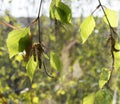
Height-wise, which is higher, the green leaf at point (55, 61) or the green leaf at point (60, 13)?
the green leaf at point (60, 13)

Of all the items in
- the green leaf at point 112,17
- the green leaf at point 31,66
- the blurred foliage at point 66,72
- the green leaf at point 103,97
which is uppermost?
the green leaf at point 112,17

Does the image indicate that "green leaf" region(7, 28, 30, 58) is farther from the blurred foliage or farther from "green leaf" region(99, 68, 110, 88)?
the blurred foliage

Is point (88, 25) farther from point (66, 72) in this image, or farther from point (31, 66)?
point (66, 72)

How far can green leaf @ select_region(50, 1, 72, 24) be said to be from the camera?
0.57 meters

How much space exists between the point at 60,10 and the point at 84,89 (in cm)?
475

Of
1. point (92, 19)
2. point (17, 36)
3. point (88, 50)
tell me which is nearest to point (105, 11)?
point (92, 19)

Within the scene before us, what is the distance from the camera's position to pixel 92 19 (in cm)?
57

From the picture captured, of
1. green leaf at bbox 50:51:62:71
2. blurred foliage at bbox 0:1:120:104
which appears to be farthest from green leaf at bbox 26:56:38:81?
blurred foliage at bbox 0:1:120:104

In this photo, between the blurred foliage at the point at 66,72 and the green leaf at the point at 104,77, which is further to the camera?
the blurred foliage at the point at 66,72

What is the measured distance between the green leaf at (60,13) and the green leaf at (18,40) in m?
0.05

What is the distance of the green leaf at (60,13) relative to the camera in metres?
0.57

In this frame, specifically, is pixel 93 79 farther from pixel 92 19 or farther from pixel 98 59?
pixel 92 19

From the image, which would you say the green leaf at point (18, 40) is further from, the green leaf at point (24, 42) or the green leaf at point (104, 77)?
the green leaf at point (104, 77)

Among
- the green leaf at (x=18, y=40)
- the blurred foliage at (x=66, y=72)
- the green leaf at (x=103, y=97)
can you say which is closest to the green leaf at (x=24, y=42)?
the green leaf at (x=18, y=40)
